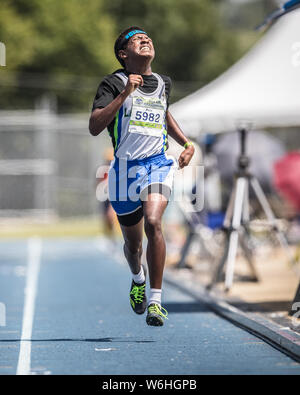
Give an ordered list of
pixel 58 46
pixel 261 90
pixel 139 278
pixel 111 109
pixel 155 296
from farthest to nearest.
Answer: pixel 58 46 → pixel 261 90 → pixel 139 278 → pixel 155 296 → pixel 111 109

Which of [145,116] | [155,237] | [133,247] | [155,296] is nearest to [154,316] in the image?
[155,296]

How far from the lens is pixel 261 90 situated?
1182cm

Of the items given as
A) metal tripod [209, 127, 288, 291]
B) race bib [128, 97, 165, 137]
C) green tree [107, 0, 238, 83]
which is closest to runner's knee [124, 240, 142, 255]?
race bib [128, 97, 165, 137]

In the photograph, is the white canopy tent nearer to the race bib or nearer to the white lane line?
the white lane line

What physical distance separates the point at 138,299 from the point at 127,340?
0.36m

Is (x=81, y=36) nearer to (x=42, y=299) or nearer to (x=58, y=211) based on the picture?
(x=58, y=211)

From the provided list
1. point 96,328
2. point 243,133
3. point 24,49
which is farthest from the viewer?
point 24,49

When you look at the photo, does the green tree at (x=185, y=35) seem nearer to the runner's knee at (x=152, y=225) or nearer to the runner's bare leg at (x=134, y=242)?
the runner's bare leg at (x=134, y=242)

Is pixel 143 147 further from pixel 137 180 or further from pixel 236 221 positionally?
pixel 236 221

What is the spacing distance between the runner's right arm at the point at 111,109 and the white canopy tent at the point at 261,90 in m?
A: 4.37

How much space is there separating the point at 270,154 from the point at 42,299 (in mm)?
9899

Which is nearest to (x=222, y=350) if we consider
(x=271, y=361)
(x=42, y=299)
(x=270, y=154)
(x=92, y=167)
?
(x=271, y=361)

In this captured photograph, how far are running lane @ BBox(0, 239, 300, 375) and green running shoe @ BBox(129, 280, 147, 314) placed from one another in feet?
0.87

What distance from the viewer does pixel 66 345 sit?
777 centimetres
